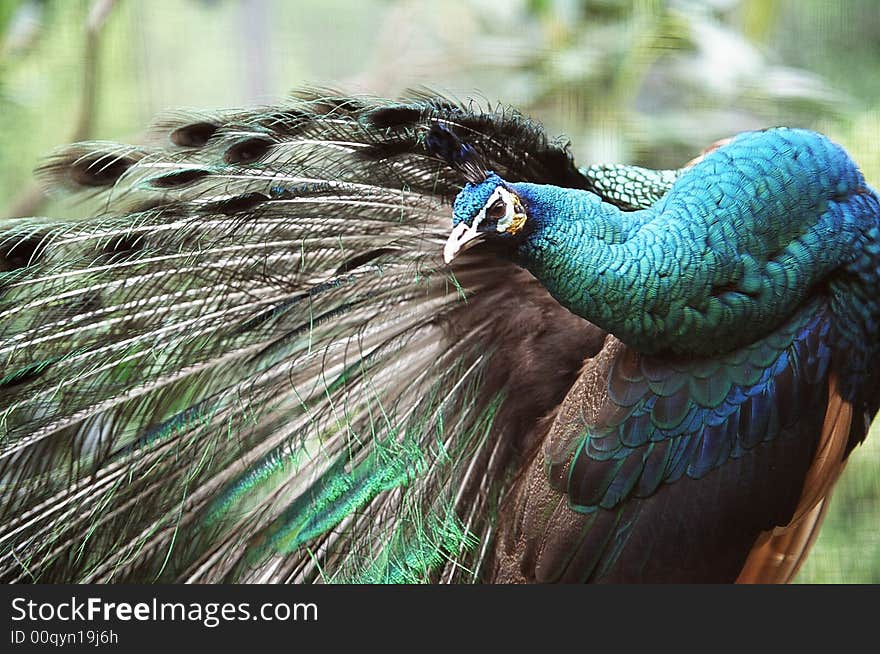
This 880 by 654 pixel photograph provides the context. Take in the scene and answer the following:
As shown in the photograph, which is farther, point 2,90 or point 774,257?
point 2,90

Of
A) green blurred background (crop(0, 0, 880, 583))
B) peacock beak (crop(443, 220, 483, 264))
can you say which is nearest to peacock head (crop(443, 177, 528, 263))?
peacock beak (crop(443, 220, 483, 264))

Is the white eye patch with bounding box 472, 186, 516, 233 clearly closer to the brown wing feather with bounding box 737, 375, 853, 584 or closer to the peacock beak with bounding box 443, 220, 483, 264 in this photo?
the peacock beak with bounding box 443, 220, 483, 264

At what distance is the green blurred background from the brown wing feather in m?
0.55

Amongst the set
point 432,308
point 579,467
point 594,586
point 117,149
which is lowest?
point 594,586

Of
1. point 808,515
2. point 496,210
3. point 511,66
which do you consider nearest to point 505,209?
point 496,210

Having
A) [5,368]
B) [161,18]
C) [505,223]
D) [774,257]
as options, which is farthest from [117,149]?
[161,18]

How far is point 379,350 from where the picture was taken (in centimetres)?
125

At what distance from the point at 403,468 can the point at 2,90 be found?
5.27 feet

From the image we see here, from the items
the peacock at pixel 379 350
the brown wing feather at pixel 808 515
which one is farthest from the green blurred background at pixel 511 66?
the peacock at pixel 379 350

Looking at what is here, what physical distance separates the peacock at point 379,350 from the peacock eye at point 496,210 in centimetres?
6

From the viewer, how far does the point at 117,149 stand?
1.20 meters

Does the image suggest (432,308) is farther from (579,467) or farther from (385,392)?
(579,467)

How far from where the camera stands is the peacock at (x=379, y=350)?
3.59ft

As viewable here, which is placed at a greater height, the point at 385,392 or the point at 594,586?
the point at 385,392
